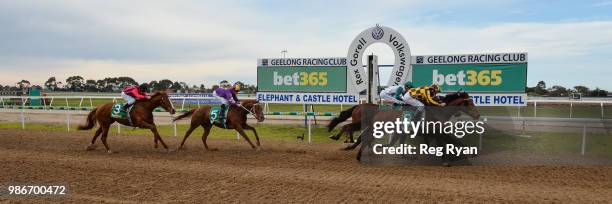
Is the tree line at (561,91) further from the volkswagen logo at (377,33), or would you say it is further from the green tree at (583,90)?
the volkswagen logo at (377,33)

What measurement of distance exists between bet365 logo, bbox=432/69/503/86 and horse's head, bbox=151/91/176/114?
7269 mm

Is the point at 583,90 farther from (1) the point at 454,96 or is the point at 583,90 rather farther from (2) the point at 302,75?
(1) the point at 454,96

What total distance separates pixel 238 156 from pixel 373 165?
2.96 meters

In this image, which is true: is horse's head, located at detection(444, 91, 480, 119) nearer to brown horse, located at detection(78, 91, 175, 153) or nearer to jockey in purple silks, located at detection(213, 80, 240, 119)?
jockey in purple silks, located at detection(213, 80, 240, 119)

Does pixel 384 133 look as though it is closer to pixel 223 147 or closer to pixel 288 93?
pixel 223 147

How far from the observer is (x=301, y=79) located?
51.9 ft

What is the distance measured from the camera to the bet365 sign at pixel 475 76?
43.4 ft

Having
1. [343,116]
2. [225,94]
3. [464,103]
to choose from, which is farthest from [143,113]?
[464,103]

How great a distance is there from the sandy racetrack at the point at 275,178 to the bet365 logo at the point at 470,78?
15.0 feet

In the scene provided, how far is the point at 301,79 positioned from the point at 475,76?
5326 mm

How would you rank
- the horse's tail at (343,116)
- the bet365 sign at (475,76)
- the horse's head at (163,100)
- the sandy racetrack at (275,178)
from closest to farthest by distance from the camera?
1. the sandy racetrack at (275,178)
2. the horse's tail at (343,116)
3. the horse's head at (163,100)
4. the bet365 sign at (475,76)

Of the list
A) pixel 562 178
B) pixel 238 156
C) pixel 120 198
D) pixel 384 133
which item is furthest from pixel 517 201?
pixel 238 156

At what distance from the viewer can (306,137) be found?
49.1 ft

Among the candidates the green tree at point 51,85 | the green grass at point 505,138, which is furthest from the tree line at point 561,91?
the green tree at point 51,85
